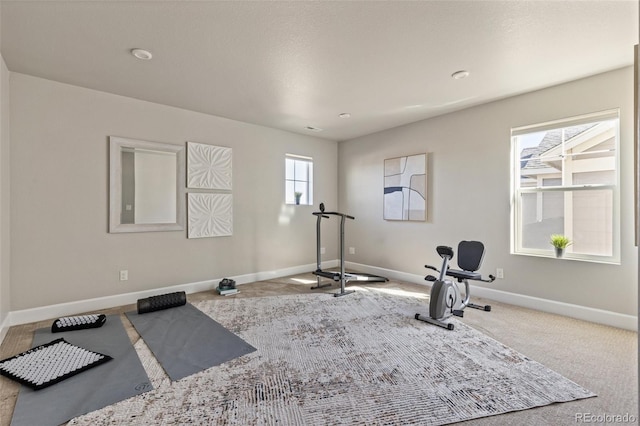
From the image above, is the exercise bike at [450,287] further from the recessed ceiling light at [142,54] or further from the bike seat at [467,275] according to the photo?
the recessed ceiling light at [142,54]

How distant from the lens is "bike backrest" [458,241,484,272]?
11.1 feet

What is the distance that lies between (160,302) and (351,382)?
2.48 metres

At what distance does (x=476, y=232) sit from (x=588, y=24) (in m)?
2.47

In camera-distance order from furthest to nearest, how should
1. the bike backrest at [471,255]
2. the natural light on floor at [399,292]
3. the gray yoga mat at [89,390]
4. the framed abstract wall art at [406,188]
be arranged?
the framed abstract wall art at [406,188], the natural light on floor at [399,292], the bike backrest at [471,255], the gray yoga mat at [89,390]

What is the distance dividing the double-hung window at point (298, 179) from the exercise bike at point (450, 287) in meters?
2.88

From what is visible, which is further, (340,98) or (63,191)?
(340,98)

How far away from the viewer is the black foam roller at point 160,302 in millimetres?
3309

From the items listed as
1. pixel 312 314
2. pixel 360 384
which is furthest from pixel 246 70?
pixel 360 384

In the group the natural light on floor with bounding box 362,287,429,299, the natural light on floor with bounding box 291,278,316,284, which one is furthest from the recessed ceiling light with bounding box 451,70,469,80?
the natural light on floor with bounding box 291,278,316,284

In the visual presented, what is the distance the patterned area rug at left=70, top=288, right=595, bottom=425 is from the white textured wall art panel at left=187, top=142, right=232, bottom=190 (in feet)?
6.99

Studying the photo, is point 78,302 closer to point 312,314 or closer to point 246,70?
point 312,314

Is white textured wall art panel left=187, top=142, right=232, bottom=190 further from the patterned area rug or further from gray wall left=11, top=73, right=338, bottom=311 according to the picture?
the patterned area rug

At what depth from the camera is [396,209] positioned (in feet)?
16.3

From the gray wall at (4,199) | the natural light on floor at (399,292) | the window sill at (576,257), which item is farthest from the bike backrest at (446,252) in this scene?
the gray wall at (4,199)
